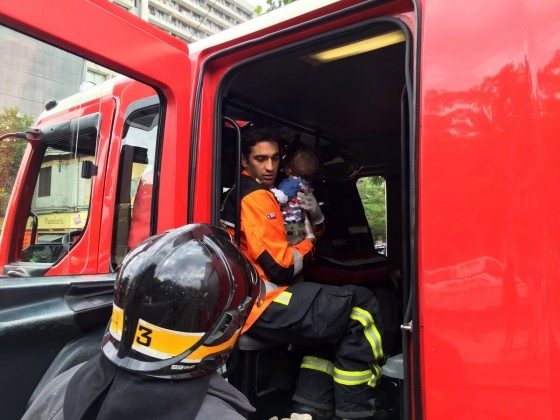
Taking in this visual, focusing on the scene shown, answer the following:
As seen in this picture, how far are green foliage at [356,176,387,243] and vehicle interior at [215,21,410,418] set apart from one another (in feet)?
0.09

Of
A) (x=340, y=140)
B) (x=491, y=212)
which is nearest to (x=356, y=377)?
(x=491, y=212)

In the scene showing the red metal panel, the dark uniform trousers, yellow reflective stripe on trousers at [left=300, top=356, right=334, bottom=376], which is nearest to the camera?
the red metal panel

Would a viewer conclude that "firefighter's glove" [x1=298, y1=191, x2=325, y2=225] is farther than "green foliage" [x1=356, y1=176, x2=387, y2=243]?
No

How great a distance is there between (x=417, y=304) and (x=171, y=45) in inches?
53.4

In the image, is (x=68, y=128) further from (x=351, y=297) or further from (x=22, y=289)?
(x=351, y=297)

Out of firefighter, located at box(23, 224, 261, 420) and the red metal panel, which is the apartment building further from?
firefighter, located at box(23, 224, 261, 420)

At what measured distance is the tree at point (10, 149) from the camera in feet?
5.20

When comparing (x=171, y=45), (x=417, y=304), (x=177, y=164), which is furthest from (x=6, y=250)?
(x=417, y=304)

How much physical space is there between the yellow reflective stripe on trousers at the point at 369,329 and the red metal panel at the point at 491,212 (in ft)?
2.50

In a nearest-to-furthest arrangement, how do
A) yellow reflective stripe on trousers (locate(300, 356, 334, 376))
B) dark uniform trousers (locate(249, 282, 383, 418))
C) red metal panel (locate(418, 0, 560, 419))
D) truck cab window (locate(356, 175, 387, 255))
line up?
red metal panel (locate(418, 0, 560, 419))
dark uniform trousers (locate(249, 282, 383, 418))
yellow reflective stripe on trousers (locate(300, 356, 334, 376))
truck cab window (locate(356, 175, 387, 255))

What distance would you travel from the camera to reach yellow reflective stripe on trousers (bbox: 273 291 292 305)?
1.92 metres

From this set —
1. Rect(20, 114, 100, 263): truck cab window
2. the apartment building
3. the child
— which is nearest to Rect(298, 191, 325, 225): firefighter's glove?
the child

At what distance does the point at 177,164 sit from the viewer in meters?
1.79

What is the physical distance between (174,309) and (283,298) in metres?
1.00
